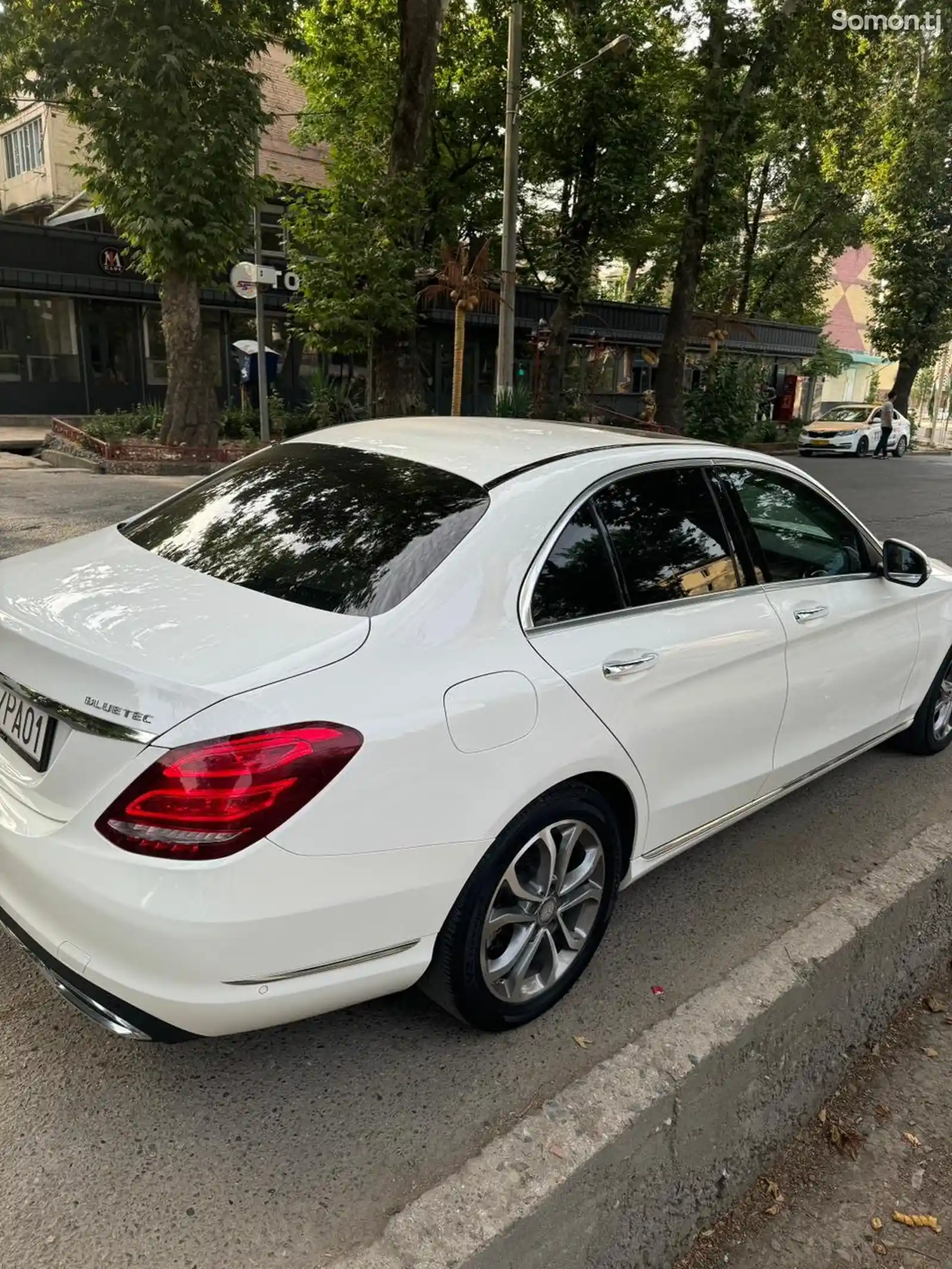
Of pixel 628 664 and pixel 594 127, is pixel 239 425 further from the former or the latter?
pixel 628 664

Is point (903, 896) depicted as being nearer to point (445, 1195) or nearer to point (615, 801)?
point (615, 801)

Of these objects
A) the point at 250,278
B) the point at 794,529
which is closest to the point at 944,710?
the point at 794,529

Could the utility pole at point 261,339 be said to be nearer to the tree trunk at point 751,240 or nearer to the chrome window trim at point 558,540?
the chrome window trim at point 558,540

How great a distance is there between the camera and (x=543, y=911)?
101 inches

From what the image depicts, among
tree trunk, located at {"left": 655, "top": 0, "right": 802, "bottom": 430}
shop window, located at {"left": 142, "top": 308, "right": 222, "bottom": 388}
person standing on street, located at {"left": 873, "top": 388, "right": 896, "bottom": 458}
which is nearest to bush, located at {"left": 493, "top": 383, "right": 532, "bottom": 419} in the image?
tree trunk, located at {"left": 655, "top": 0, "right": 802, "bottom": 430}

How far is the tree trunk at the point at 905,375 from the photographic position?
3047 cm

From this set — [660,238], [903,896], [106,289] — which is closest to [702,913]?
[903,896]

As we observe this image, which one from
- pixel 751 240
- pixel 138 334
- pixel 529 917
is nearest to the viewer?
pixel 529 917

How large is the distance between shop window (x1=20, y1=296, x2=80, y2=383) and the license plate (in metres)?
21.0

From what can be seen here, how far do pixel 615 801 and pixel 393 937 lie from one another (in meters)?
0.86

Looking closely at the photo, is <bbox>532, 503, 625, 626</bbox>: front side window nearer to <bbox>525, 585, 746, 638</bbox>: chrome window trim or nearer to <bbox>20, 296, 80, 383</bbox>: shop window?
<bbox>525, 585, 746, 638</bbox>: chrome window trim

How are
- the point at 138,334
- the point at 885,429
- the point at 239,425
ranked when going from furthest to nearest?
the point at 885,429 < the point at 138,334 < the point at 239,425

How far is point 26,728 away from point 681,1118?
1858 mm

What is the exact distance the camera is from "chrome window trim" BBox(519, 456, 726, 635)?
249cm
